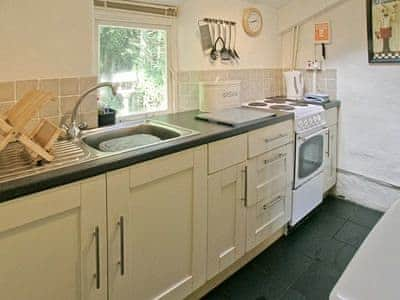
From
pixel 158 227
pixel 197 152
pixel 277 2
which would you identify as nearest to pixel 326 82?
pixel 277 2

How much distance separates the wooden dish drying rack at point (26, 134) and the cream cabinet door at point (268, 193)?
1158mm

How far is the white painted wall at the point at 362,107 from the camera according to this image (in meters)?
2.75

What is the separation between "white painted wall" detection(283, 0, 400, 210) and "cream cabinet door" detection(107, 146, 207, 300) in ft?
5.92

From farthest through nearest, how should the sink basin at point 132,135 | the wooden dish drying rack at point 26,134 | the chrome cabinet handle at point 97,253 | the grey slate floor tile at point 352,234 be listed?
the grey slate floor tile at point 352,234
the sink basin at point 132,135
the chrome cabinet handle at point 97,253
the wooden dish drying rack at point 26,134

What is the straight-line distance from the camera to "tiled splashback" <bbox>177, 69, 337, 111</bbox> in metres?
2.48

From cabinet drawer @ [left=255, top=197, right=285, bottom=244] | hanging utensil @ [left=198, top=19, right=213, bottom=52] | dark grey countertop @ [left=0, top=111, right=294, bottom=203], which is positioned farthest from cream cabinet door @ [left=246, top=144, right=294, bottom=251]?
hanging utensil @ [left=198, top=19, right=213, bottom=52]

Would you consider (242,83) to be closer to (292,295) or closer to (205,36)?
(205,36)

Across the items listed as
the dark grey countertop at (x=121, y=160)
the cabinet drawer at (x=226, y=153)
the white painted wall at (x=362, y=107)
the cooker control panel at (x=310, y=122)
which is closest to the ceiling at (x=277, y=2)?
the white painted wall at (x=362, y=107)

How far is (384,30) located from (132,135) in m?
2.09

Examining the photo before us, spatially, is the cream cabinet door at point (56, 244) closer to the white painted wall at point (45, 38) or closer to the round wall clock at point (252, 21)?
the white painted wall at point (45, 38)

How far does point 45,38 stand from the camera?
164cm

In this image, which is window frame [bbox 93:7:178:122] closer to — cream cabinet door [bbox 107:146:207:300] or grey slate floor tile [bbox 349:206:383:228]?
cream cabinet door [bbox 107:146:207:300]

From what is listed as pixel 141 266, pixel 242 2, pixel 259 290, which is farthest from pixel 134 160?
pixel 242 2

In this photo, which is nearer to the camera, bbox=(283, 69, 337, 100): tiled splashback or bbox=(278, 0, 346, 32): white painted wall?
bbox=(278, 0, 346, 32): white painted wall
